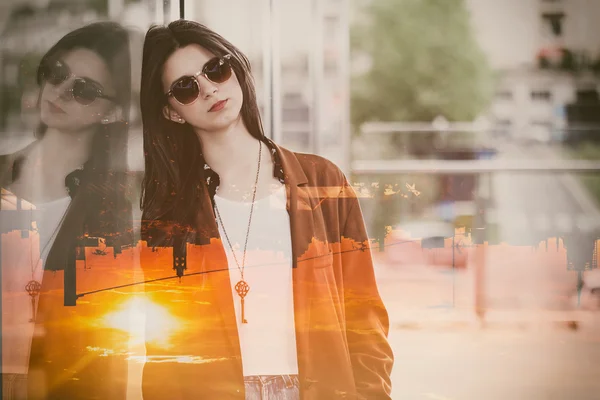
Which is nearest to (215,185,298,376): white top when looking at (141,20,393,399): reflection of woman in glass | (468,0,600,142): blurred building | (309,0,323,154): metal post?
(141,20,393,399): reflection of woman in glass

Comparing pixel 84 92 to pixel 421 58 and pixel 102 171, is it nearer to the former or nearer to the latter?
pixel 102 171

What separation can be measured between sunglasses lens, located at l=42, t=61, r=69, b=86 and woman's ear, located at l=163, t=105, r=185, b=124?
1.60 feet

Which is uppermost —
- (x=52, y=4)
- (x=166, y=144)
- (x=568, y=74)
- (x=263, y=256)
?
(x=52, y=4)

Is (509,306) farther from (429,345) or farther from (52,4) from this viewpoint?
(52,4)

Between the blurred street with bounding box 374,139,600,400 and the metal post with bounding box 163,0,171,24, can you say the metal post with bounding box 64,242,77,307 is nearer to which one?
the metal post with bounding box 163,0,171,24

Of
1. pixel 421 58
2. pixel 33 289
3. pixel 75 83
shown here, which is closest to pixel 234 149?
pixel 75 83

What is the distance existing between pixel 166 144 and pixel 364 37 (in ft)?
3.20

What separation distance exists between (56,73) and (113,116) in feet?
1.04

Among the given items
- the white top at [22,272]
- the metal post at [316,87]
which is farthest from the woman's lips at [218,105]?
the white top at [22,272]

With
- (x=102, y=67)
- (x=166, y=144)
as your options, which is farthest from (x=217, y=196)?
(x=102, y=67)

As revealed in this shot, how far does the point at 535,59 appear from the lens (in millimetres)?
2346

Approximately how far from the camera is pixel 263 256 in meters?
2.34

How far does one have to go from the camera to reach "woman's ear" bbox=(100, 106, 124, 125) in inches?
94.3

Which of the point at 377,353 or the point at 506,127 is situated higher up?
the point at 506,127
